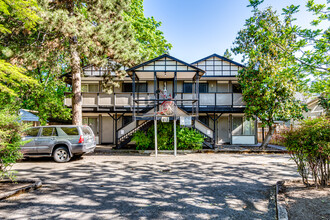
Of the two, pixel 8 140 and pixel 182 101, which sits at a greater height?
pixel 182 101

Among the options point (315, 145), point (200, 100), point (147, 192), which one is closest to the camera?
point (315, 145)

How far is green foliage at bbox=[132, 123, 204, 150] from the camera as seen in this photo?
43.8 feet

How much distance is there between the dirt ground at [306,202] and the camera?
3.92m

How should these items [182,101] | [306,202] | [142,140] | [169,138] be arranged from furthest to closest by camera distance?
[182,101] < [142,140] < [169,138] < [306,202]

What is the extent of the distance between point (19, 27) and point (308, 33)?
14621 millimetres

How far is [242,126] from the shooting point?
1786 centimetres

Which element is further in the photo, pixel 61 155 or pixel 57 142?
pixel 61 155

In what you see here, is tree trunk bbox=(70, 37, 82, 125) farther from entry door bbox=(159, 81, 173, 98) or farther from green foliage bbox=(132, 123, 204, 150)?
entry door bbox=(159, 81, 173, 98)

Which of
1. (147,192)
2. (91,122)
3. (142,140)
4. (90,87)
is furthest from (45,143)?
(90,87)

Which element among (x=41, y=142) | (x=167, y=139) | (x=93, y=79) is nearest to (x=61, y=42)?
(x=93, y=79)

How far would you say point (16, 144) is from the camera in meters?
5.77

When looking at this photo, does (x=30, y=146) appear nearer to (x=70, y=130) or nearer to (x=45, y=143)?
(x=45, y=143)

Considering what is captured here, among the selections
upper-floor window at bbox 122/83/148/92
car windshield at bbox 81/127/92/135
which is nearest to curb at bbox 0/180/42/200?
car windshield at bbox 81/127/92/135

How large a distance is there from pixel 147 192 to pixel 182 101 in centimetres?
1118
